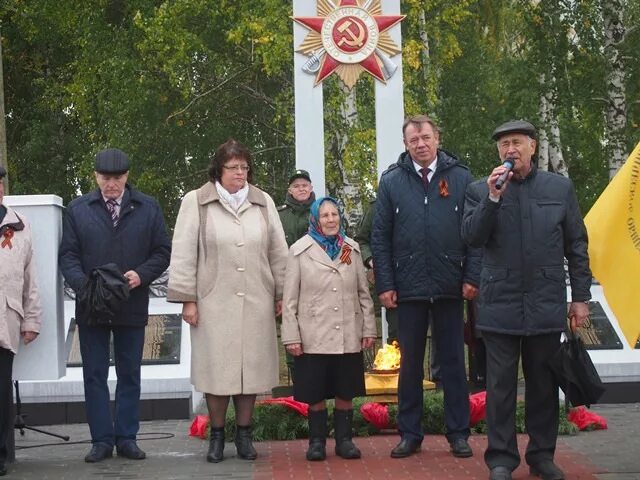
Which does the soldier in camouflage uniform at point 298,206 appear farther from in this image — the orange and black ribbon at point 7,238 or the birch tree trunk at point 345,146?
the birch tree trunk at point 345,146

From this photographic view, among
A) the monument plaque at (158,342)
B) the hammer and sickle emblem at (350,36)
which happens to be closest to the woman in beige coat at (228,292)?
the monument plaque at (158,342)

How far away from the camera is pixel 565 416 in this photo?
10.0 metres

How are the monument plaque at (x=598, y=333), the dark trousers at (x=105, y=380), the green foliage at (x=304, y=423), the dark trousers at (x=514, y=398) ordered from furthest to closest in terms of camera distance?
the monument plaque at (x=598, y=333), the green foliage at (x=304, y=423), the dark trousers at (x=105, y=380), the dark trousers at (x=514, y=398)

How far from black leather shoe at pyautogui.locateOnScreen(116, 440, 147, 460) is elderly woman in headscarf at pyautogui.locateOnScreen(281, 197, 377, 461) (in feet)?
3.58

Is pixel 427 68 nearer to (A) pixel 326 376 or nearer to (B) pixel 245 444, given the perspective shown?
(A) pixel 326 376

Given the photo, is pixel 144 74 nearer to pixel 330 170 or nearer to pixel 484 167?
pixel 330 170

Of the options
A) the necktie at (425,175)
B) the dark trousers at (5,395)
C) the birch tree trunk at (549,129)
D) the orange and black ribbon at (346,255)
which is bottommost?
the dark trousers at (5,395)

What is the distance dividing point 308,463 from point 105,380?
144 cm

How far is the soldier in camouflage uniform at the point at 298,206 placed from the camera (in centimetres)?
1185

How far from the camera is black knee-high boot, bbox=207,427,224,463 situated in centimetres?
890

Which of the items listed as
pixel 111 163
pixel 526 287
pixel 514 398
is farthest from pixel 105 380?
pixel 526 287

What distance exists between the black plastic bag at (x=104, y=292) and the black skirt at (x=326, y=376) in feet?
3.92

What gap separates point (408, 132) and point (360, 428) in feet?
7.62

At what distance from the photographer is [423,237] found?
874cm
